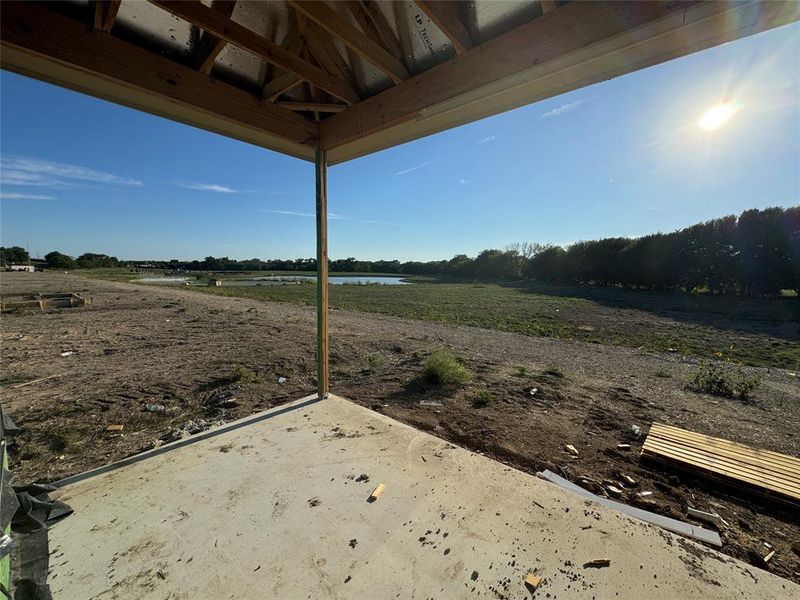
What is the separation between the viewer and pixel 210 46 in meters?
1.98

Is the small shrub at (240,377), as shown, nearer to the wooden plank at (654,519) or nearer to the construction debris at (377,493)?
the construction debris at (377,493)

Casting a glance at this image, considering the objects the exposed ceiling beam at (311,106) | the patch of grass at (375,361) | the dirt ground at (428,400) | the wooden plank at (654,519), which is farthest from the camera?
the patch of grass at (375,361)

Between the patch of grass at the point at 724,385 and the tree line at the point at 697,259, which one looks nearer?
the patch of grass at the point at 724,385

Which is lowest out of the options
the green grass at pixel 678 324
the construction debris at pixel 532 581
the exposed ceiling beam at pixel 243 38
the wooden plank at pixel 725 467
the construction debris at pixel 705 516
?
the green grass at pixel 678 324

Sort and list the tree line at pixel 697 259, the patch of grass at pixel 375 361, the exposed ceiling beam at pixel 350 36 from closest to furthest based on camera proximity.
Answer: the exposed ceiling beam at pixel 350 36 < the patch of grass at pixel 375 361 < the tree line at pixel 697 259

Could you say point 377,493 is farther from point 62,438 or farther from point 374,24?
point 374,24

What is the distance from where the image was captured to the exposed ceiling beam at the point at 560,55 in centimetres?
125

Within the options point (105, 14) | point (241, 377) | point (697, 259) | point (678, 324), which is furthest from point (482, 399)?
point (697, 259)

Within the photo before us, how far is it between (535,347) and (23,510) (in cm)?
705

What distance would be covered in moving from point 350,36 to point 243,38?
1.89ft

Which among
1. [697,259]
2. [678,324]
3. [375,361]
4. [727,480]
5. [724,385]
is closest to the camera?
[727,480]

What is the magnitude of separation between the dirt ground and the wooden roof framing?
2.43 m

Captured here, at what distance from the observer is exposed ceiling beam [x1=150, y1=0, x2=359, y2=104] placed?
1.50 metres

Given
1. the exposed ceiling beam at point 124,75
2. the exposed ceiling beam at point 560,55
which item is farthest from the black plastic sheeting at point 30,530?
the exposed ceiling beam at point 560,55
